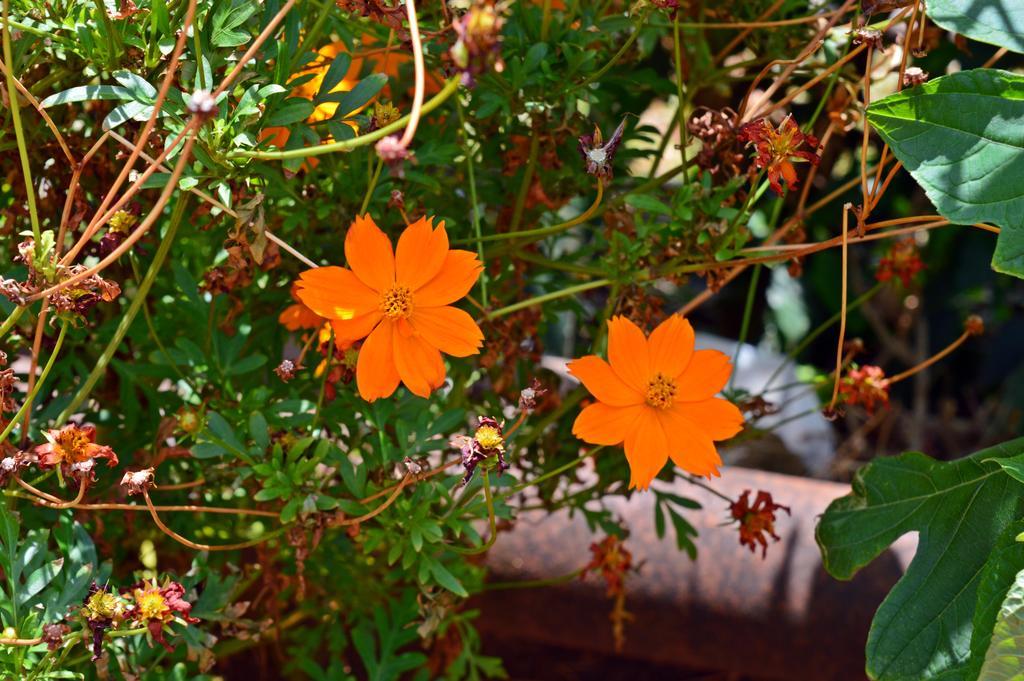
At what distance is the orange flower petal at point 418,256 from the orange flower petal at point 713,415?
20 cm

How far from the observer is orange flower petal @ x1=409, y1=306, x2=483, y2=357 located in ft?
2.32

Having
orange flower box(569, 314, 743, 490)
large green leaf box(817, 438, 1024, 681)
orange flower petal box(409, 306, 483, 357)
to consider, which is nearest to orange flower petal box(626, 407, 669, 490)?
orange flower box(569, 314, 743, 490)

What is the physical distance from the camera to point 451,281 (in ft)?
2.34

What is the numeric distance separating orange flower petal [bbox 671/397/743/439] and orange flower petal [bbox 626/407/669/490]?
2 cm

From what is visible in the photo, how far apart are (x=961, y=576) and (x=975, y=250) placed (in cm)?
150

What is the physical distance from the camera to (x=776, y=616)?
4.08 ft

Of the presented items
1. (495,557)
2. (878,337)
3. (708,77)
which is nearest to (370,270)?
(708,77)

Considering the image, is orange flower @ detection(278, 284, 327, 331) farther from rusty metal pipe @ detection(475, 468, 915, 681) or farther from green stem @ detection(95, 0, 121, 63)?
rusty metal pipe @ detection(475, 468, 915, 681)

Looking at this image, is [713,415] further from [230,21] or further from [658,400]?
[230,21]

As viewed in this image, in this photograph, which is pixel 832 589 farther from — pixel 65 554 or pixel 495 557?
pixel 65 554

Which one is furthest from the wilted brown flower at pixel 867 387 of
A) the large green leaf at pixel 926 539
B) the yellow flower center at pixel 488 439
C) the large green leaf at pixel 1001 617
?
the yellow flower center at pixel 488 439

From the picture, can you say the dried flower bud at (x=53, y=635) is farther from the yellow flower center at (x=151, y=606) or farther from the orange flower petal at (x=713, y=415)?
the orange flower petal at (x=713, y=415)

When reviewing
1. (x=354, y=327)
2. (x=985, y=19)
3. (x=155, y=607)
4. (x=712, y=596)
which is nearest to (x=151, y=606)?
(x=155, y=607)

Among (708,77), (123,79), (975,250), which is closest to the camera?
(123,79)
